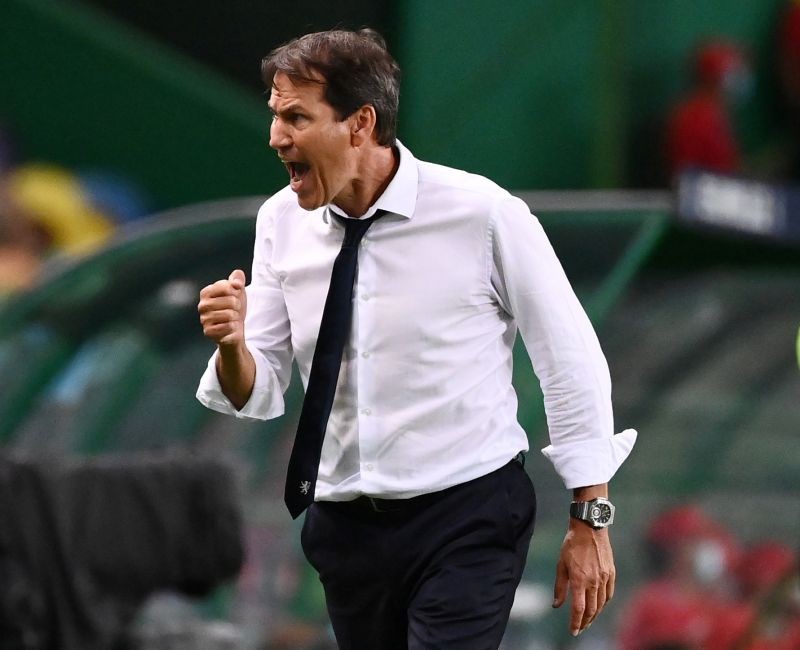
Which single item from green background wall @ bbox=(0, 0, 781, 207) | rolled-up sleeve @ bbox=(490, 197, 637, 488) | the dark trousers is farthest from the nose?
green background wall @ bbox=(0, 0, 781, 207)

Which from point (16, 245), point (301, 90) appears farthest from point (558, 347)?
point (16, 245)

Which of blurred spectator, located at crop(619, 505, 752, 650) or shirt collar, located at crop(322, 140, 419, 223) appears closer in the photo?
shirt collar, located at crop(322, 140, 419, 223)

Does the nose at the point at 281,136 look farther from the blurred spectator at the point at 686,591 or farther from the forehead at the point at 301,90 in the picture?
the blurred spectator at the point at 686,591

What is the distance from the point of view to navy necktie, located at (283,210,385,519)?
2.90m

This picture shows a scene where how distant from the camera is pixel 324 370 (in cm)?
291

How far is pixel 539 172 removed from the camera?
9.47m

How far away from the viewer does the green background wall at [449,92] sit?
9016 mm

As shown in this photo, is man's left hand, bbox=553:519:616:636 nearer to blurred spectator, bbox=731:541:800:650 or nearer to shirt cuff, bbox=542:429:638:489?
shirt cuff, bbox=542:429:638:489

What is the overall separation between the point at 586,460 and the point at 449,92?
20.7 ft

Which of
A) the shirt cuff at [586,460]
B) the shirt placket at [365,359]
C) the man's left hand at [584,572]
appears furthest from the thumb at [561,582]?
the shirt placket at [365,359]

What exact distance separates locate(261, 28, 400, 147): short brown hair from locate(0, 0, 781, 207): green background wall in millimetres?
5928

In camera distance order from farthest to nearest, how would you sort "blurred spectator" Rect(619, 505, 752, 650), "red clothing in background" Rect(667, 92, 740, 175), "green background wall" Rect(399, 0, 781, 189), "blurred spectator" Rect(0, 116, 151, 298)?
"red clothing in background" Rect(667, 92, 740, 175) < "green background wall" Rect(399, 0, 781, 189) < "blurred spectator" Rect(0, 116, 151, 298) < "blurred spectator" Rect(619, 505, 752, 650)

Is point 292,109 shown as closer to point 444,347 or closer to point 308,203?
point 308,203

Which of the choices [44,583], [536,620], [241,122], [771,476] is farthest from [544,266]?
[241,122]
